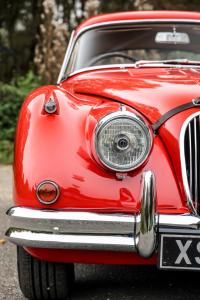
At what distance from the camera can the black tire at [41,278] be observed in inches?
121

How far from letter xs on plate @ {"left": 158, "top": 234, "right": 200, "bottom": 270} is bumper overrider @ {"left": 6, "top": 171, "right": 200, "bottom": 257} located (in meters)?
0.04

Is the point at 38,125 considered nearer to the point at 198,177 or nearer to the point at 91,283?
the point at 198,177

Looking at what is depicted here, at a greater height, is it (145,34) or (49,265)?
(145,34)

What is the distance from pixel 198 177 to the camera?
9.20 feet

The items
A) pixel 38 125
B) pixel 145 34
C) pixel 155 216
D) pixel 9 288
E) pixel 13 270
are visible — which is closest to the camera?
pixel 155 216

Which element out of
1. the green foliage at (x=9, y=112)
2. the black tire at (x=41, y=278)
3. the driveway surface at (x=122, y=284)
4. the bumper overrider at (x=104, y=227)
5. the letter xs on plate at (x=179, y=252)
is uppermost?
the green foliage at (x=9, y=112)

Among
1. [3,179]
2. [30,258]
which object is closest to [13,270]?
[30,258]

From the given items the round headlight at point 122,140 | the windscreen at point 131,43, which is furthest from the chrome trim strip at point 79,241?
the windscreen at point 131,43

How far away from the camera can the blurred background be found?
862cm

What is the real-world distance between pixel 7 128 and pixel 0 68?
275 cm

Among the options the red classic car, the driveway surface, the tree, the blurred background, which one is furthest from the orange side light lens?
the tree

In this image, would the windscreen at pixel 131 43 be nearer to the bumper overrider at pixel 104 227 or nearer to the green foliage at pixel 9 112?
the bumper overrider at pixel 104 227

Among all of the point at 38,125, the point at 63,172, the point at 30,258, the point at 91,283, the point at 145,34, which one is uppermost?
the point at 145,34

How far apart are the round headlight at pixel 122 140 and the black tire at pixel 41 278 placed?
63 cm
